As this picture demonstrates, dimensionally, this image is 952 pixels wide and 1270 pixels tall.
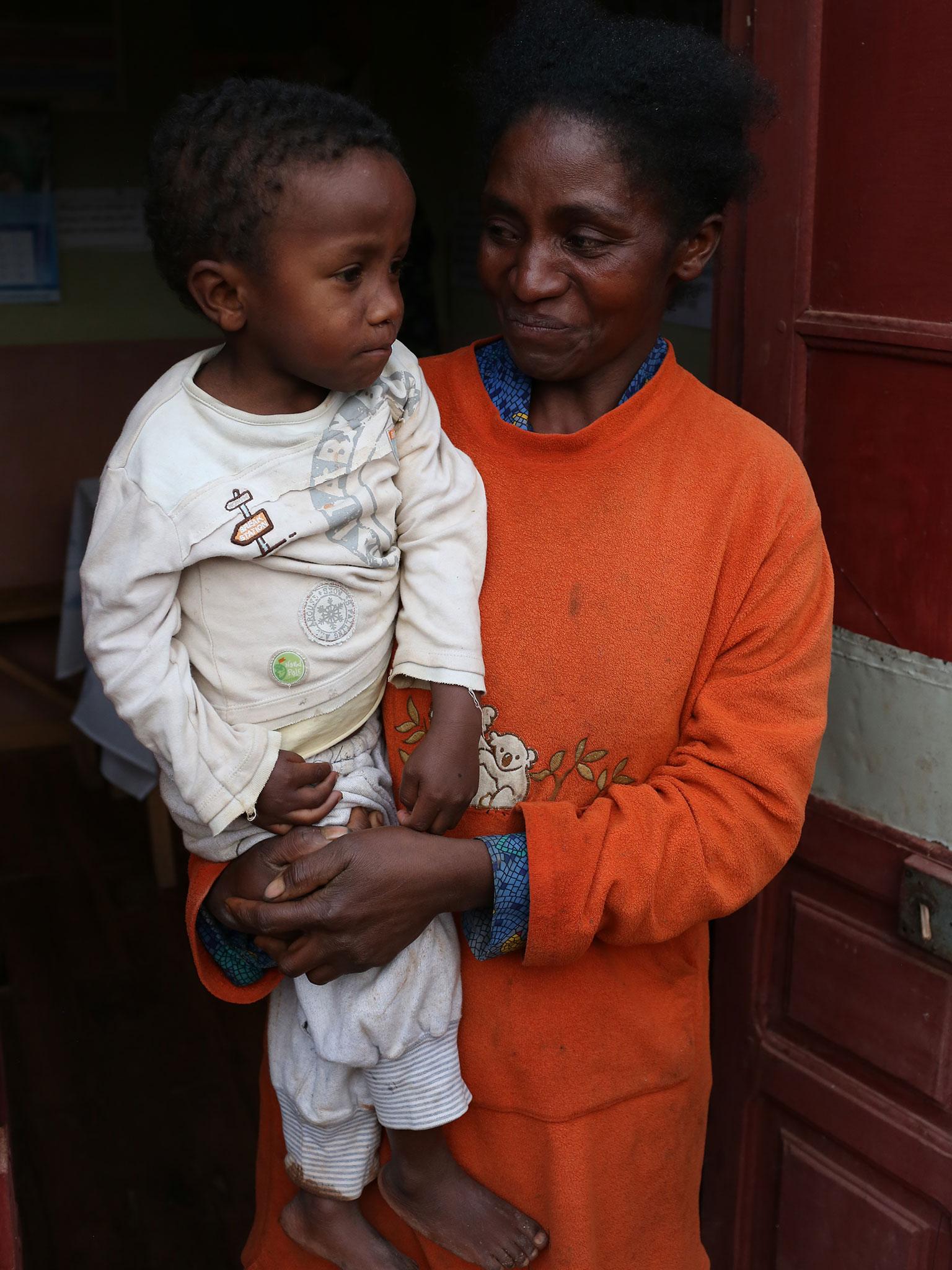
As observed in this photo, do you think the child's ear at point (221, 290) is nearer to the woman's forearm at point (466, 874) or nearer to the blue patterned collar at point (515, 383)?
the blue patterned collar at point (515, 383)

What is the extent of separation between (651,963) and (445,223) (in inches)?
168

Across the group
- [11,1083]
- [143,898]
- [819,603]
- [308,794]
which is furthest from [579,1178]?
[143,898]

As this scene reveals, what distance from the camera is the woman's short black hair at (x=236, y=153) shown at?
4.34 ft

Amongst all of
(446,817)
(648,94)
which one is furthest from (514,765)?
(648,94)

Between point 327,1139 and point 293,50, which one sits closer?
point 327,1139

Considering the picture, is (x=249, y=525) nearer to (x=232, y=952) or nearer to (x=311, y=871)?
(x=311, y=871)

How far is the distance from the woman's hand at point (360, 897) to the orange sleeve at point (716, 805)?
0.11 meters

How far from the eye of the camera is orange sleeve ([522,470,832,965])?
4.73 feet

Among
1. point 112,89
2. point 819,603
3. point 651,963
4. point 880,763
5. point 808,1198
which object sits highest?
point 112,89

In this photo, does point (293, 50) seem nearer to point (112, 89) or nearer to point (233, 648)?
point (112, 89)

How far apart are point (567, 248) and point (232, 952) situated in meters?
0.97

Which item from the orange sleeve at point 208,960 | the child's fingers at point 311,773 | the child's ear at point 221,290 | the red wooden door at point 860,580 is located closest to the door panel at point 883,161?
the red wooden door at point 860,580

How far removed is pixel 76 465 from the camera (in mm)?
5148

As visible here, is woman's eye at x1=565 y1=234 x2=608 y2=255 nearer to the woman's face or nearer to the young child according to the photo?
the woman's face
